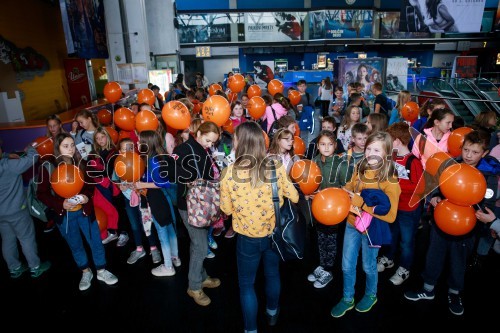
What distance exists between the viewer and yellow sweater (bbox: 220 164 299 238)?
2.02 metres

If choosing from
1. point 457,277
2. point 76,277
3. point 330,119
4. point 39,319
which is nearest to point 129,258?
point 76,277

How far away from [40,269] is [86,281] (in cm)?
66

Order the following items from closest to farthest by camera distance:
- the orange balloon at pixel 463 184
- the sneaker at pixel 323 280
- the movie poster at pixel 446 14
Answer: the orange balloon at pixel 463 184 → the sneaker at pixel 323 280 → the movie poster at pixel 446 14

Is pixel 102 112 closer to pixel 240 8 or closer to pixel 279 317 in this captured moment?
pixel 279 317

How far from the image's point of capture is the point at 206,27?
67.6 feet

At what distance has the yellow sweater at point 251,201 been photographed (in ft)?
6.63

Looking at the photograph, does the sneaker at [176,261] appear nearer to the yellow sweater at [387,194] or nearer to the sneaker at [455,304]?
the yellow sweater at [387,194]

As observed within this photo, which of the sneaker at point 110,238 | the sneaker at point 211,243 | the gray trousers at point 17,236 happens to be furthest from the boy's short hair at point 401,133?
the gray trousers at point 17,236

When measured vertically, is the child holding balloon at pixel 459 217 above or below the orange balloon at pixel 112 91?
below

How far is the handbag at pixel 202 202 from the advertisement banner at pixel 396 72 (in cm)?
979

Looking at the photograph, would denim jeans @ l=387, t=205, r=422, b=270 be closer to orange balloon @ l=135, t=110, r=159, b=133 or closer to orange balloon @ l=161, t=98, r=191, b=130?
orange balloon @ l=161, t=98, r=191, b=130

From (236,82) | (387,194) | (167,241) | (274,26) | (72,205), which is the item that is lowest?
(167,241)

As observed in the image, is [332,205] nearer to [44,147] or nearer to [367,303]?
[367,303]

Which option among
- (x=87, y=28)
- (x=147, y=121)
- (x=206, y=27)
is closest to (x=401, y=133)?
(x=147, y=121)
